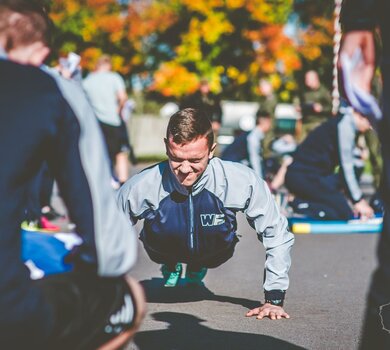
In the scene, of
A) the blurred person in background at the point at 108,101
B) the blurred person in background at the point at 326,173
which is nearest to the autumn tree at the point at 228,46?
the blurred person in background at the point at 108,101

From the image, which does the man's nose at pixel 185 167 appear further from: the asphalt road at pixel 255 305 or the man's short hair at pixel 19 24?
the man's short hair at pixel 19 24

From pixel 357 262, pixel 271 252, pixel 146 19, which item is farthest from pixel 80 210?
pixel 146 19

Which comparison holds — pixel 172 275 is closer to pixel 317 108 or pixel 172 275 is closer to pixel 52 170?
pixel 52 170

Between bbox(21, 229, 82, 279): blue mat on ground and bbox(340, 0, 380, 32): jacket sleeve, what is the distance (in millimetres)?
1201

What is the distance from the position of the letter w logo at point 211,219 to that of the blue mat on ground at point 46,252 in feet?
7.63

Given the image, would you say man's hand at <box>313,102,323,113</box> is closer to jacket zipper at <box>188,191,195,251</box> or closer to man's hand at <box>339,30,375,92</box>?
jacket zipper at <box>188,191,195,251</box>

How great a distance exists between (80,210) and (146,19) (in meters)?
35.7

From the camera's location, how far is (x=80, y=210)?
7.80 ft

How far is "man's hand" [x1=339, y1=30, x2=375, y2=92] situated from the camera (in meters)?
2.85

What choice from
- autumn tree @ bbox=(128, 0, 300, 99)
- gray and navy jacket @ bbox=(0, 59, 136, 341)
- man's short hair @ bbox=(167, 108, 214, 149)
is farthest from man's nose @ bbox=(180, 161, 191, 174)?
autumn tree @ bbox=(128, 0, 300, 99)

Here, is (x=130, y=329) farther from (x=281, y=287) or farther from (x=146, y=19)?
(x=146, y=19)

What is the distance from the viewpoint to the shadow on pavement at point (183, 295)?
563cm

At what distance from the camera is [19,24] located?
2396 mm

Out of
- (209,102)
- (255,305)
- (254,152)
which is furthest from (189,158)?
(209,102)
